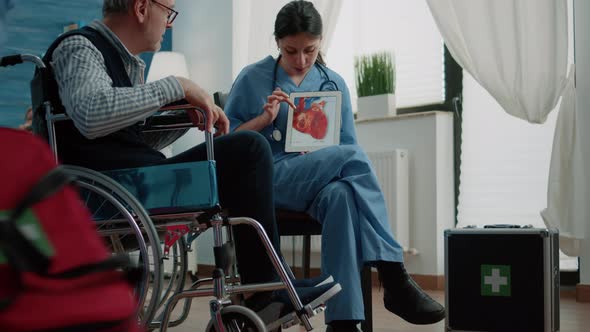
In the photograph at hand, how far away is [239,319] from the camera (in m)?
1.46

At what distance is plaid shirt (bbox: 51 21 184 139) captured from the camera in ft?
4.41

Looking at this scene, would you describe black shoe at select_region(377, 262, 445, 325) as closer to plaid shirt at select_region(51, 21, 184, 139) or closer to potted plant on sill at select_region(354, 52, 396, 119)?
plaid shirt at select_region(51, 21, 184, 139)

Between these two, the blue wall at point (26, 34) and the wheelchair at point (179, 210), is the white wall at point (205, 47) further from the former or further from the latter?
the wheelchair at point (179, 210)

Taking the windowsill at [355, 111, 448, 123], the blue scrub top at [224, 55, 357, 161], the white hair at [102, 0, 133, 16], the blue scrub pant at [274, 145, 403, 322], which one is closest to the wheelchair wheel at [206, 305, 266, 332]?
the blue scrub pant at [274, 145, 403, 322]

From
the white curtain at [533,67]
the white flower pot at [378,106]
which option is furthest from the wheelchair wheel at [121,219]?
the white flower pot at [378,106]

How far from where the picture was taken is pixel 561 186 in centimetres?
314

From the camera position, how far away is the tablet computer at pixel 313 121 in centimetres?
226

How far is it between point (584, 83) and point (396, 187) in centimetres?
100

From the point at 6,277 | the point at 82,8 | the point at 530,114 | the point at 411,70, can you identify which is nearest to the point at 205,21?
the point at 82,8

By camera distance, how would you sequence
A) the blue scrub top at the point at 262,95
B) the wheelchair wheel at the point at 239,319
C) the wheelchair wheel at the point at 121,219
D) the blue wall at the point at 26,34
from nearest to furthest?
the wheelchair wheel at the point at 121,219 < the wheelchair wheel at the point at 239,319 < the blue scrub top at the point at 262,95 < the blue wall at the point at 26,34

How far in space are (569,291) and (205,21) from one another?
2.85 metres

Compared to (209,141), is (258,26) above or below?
above

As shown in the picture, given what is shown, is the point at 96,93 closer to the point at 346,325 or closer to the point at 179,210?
the point at 179,210

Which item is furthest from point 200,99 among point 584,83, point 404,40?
point 404,40
